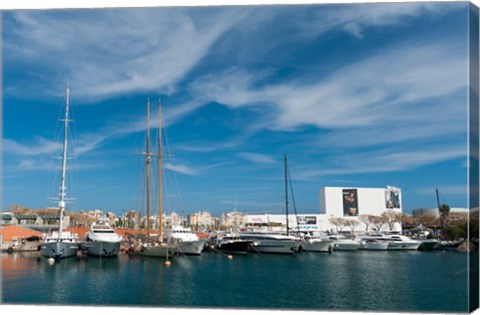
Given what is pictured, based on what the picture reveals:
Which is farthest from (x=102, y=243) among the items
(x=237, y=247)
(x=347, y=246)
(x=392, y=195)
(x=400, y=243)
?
(x=400, y=243)

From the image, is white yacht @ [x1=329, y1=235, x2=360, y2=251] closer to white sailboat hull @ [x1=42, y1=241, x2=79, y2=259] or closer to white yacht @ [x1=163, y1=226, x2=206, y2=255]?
white yacht @ [x1=163, y1=226, x2=206, y2=255]

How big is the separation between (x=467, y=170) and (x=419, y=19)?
297cm

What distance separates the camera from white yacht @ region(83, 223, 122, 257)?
22.7 meters

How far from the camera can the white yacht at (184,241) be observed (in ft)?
81.9

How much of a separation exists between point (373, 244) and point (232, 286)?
887 inches

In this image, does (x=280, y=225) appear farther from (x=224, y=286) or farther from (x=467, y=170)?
(x=467, y=170)

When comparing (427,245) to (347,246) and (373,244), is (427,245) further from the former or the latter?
(347,246)

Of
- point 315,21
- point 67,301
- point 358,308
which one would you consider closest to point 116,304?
point 67,301

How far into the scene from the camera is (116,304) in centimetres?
1026

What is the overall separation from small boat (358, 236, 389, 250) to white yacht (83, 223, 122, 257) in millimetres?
17063

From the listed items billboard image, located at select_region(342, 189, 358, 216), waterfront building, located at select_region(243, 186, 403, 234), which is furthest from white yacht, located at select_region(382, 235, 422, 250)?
billboard image, located at select_region(342, 189, 358, 216)

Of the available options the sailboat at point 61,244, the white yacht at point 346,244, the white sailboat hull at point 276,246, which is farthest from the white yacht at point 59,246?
the white yacht at point 346,244

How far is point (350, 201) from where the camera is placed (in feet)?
81.3

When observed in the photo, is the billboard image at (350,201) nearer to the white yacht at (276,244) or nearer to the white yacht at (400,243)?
the white yacht at (276,244)
